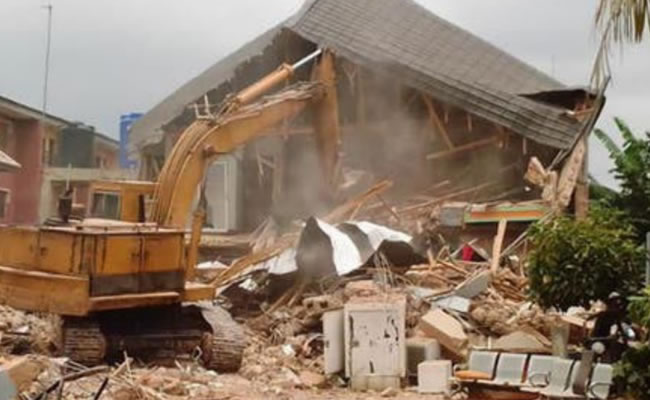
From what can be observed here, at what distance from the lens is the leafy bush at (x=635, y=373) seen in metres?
9.13

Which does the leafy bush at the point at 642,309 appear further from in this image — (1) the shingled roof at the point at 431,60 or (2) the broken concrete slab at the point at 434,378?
(1) the shingled roof at the point at 431,60

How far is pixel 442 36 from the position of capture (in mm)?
24422

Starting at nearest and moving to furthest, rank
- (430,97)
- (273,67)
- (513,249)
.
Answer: (513,249) → (430,97) → (273,67)

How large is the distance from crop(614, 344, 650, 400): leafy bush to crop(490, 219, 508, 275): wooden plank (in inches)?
246

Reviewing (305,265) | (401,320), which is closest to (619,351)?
(401,320)

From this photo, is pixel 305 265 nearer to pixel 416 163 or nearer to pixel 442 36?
pixel 416 163

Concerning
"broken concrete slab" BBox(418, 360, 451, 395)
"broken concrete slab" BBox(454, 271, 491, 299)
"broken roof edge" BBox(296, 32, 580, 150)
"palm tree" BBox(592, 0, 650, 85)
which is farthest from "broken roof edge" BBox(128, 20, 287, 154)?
"palm tree" BBox(592, 0, 650, 85)

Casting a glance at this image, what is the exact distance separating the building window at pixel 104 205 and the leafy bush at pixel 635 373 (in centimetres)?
729

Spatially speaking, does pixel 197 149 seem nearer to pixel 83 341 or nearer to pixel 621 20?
pixel 83 341

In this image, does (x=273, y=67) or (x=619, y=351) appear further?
(x=273, y=67)

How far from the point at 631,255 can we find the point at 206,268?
939 centimetres

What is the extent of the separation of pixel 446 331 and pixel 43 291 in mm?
5277

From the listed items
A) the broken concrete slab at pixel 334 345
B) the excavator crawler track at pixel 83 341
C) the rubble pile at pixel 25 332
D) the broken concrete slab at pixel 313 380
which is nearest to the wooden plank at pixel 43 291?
the excavator crawler track at pixel 83 341

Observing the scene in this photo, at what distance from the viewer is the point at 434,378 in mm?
11430
